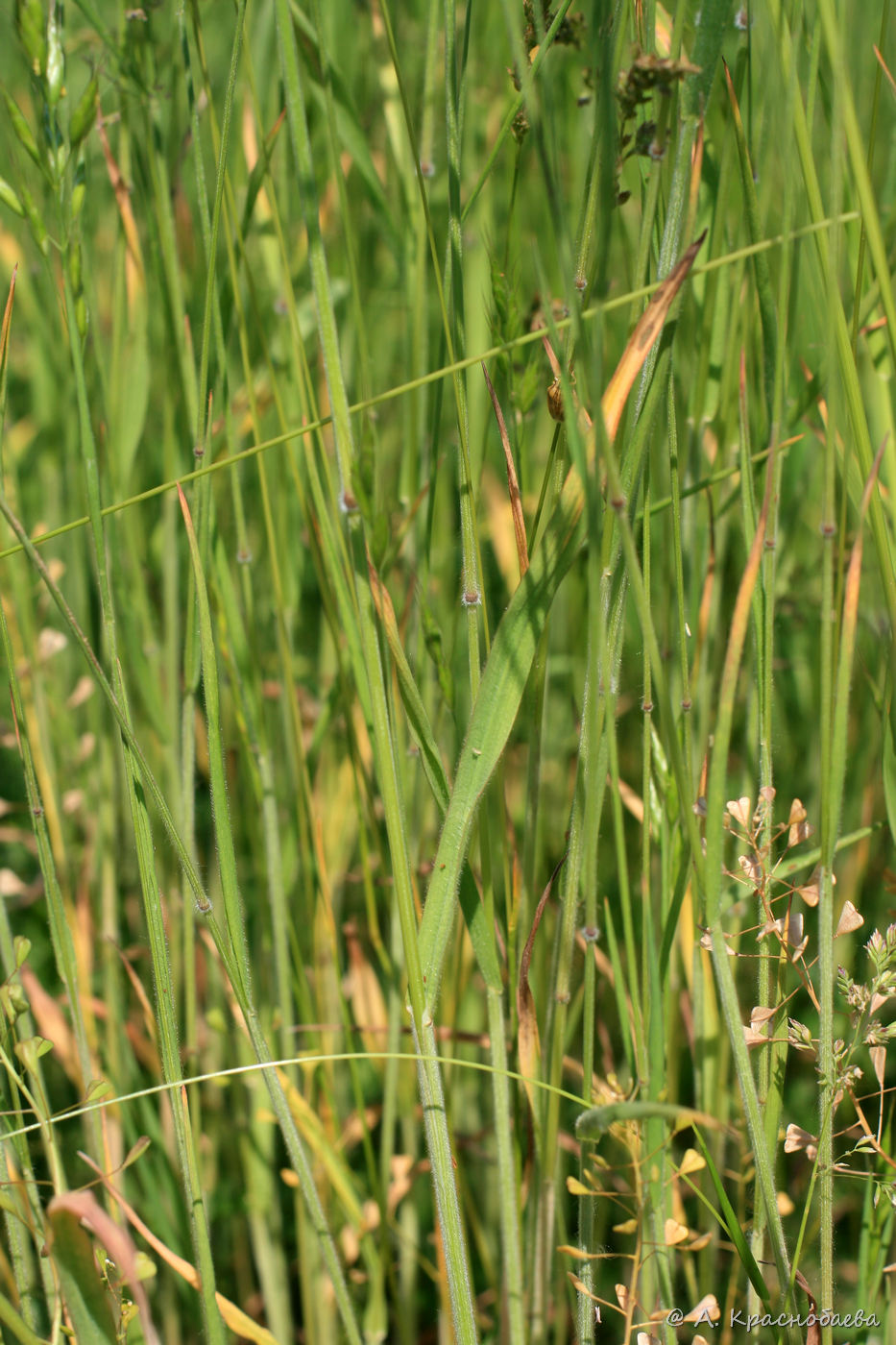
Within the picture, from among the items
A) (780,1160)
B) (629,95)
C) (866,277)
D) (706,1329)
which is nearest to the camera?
(629,95)

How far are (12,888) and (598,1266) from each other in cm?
54

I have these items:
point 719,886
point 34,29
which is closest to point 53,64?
point 34,29

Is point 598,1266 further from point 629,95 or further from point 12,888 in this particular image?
point 629,95

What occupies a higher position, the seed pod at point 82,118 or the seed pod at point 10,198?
the seed pod at point 82,118

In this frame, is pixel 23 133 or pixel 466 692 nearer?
pixel 23 133

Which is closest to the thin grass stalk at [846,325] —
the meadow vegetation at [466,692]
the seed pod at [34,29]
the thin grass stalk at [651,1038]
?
the meadow vegetation at [466,692]

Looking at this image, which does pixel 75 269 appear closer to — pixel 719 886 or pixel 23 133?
pixel 23 133

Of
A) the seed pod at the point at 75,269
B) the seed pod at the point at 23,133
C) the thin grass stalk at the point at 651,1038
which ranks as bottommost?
the thin grass stalk at the point at 651,1038

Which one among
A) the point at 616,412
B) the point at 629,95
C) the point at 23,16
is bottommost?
the point at 616,412

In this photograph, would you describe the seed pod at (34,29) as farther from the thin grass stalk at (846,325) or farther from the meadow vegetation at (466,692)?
the thin grass stalk at (846,325)

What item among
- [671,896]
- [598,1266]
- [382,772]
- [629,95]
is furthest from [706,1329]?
[629,95]

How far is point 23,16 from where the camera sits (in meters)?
0.43

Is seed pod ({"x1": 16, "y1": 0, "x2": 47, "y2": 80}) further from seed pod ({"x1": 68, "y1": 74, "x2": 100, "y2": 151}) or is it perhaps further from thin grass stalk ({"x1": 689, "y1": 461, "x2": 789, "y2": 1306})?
thin grass stalk ({"x1": 689, "y1": 461, "x2": 789, "y2": 1306})

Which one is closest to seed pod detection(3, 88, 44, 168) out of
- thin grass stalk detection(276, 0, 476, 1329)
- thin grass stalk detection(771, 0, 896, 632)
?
thin grass stalk detection(276, 0, 476, 1329)
